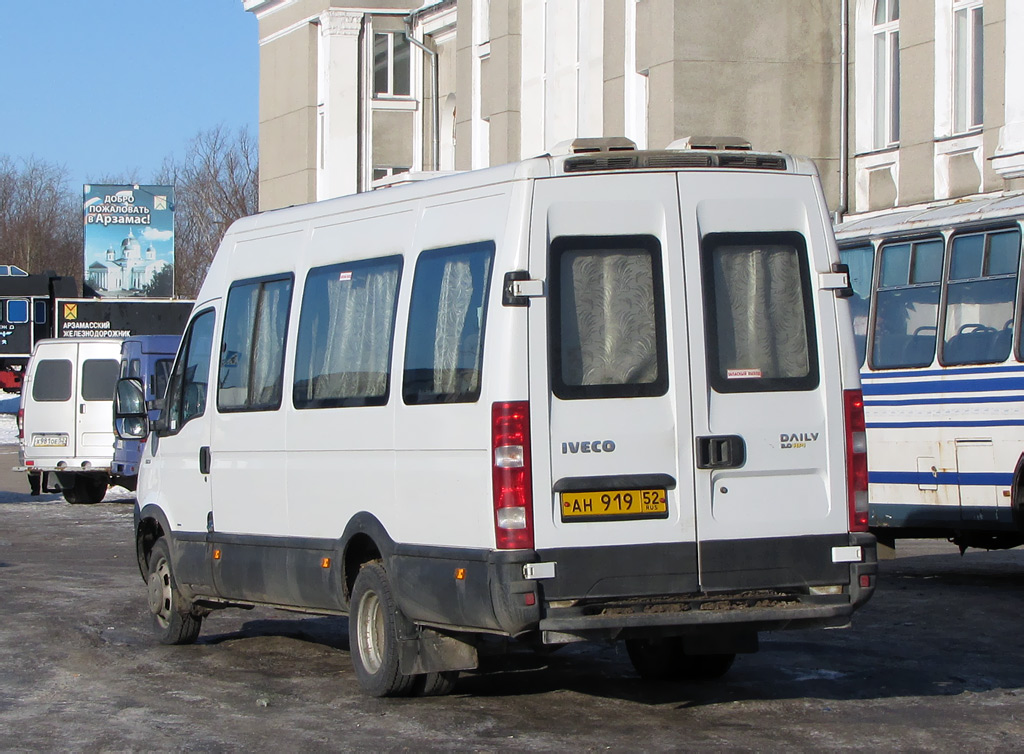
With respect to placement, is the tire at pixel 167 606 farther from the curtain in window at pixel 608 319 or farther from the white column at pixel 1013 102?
the white column at pixel 1013 102

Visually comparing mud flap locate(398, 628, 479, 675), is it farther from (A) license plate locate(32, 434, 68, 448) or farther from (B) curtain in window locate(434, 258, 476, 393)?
(A) license plate locate(32, 434, 68, 448)

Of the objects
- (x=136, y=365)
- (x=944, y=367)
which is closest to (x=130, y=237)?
(x=136, y=365)

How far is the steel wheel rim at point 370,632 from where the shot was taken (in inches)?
348

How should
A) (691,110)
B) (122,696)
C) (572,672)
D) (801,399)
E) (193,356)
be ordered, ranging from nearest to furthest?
1. (801,399)
2. (122,696)
3. (572,672)
4. (193,356)
5. (691,110)

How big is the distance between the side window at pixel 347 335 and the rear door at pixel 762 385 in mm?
1653

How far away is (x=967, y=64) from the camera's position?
834 inches

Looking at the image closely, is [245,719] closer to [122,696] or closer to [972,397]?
[122,696]

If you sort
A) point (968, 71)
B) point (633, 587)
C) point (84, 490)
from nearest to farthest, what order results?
point (633, 587) < point (968, 71) < point (84, 490)

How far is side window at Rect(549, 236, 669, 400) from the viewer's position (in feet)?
25.4

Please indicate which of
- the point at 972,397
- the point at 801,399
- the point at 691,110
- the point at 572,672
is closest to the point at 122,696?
the point at 572,672

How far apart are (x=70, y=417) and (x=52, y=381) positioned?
825 mm

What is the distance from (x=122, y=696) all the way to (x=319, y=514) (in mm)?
1426

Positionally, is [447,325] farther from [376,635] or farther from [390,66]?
[390,66]

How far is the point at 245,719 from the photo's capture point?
842 centimetres
